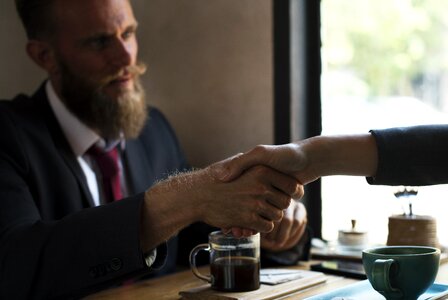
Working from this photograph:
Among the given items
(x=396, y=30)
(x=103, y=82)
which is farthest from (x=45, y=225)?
(x=396, y=30)

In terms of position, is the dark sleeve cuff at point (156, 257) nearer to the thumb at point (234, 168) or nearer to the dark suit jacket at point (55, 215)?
the dark suit jacket at point (55, 215)

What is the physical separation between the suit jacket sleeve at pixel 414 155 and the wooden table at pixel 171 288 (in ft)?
0.85

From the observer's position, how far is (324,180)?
2.15 meters

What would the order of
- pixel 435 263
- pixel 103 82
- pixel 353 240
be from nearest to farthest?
pixel 435 263, pixel 353 240, pixel 103 82

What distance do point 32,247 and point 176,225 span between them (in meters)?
0.30

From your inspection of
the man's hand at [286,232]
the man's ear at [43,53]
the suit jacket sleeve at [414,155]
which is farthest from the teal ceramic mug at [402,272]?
the man's ear at [43,53]

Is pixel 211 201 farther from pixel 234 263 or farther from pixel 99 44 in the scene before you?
pixel 99 44

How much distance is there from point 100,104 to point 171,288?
0.69 m

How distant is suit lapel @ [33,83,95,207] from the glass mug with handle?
1.80ft

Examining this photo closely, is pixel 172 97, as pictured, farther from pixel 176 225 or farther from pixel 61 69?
pixel 176 225

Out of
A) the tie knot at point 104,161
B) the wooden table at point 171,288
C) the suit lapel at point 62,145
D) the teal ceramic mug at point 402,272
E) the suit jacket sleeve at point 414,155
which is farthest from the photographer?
the tie knot at point 104,161

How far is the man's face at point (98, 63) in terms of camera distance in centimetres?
195

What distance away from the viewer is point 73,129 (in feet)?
6.40

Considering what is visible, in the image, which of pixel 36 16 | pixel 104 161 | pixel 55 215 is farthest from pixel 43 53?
pixel 55 215
